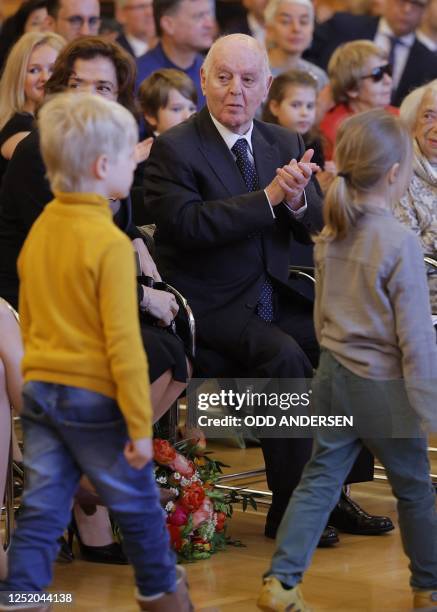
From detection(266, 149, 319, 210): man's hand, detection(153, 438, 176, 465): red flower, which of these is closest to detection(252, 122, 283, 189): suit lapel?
detection(266, 149, 319, 210): man's hand

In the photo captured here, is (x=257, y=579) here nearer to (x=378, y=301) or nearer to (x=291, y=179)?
A: (x=378, y=301)

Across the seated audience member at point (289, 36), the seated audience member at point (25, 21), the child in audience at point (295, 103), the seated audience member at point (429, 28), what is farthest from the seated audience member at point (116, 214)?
the seated audience member at point (429, 28)

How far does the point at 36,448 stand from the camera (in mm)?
2512

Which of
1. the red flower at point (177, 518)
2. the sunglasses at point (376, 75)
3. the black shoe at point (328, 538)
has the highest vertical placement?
the sunglasses at point (376, 75)

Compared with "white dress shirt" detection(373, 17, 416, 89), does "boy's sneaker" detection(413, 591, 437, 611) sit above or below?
below

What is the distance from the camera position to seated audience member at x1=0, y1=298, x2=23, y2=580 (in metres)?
3.05

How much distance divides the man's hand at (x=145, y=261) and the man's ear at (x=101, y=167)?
3.87ft

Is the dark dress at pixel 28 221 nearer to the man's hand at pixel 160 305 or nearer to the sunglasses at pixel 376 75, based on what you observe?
the man's hand at pixel 160 305

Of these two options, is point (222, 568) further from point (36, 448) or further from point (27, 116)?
point (27, 116)

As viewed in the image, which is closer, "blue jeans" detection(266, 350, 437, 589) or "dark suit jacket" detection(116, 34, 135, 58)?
"blue jeans" detection(266, 350, 437, 589)

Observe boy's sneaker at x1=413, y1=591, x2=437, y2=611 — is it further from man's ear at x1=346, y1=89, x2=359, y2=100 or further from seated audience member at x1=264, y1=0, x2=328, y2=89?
seated audience member at x1=264, y1=0, x2=328, y2=89

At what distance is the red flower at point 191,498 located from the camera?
11.4ft

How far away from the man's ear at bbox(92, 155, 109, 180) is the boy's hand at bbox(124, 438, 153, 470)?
1.71ft

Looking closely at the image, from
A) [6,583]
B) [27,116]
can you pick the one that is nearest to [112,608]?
[6,583]
